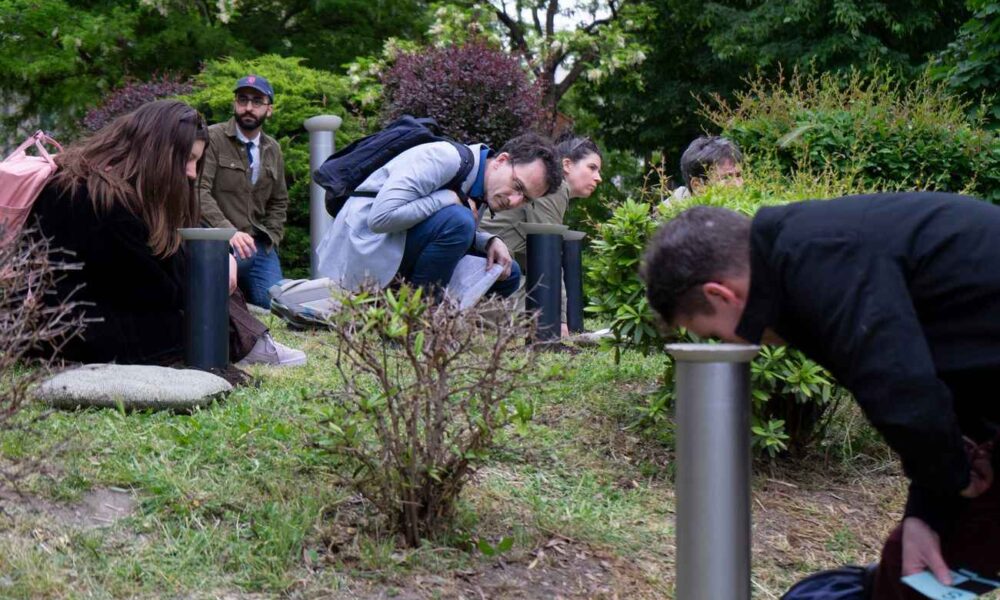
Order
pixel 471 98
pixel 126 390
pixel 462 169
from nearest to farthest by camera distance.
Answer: pixel 126 390 < pixel 462 169 < pixel 471 98

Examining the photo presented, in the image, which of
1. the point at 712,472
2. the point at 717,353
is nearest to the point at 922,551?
the point at 712,472

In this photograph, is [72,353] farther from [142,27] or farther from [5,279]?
[142,27]

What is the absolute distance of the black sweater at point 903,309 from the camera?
222 cm

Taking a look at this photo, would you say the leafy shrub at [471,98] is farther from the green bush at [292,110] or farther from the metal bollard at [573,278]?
the metal bollard at [573,278]

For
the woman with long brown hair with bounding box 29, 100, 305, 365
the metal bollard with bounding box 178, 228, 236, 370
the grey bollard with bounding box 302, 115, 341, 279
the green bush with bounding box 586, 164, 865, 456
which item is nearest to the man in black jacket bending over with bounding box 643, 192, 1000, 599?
the green bush with bounding box 586, 164, 865, 456

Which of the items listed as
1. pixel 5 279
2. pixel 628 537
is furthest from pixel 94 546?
pixel 628 537

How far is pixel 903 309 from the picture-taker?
7.41ft

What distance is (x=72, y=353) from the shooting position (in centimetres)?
529

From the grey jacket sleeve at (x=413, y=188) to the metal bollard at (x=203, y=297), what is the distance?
106 centimetres

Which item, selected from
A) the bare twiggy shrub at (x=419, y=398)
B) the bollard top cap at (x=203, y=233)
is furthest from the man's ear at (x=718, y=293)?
the bollard top cap at (x=203, y=233)

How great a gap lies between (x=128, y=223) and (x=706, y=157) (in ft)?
11.7

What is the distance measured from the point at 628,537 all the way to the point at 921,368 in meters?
2.09

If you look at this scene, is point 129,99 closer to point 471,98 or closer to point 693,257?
point 471,98

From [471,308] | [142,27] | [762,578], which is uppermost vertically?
[142,27]
